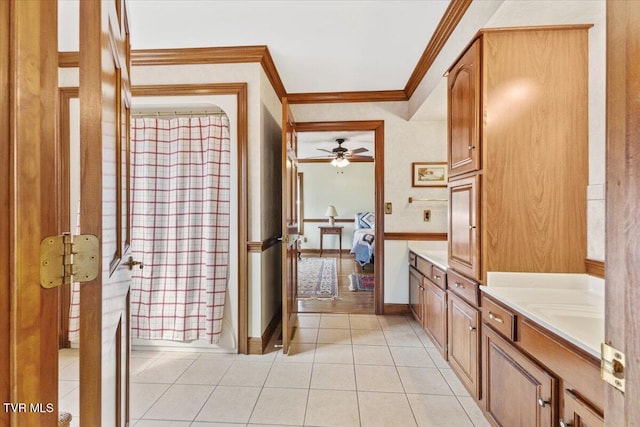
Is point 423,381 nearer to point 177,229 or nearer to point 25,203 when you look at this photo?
point 177,229

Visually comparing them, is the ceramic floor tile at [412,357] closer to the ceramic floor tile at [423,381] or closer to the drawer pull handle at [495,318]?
the ceramic floor tile at [423,381]

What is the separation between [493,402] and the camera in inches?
63.0

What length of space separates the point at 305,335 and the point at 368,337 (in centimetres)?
61

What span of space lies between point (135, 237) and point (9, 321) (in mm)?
2285

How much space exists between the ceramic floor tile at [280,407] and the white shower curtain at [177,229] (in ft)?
2.62

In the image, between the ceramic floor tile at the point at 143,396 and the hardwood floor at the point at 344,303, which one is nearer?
the ceramic floor tile at the point at 143,396

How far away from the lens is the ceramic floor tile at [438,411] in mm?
1725

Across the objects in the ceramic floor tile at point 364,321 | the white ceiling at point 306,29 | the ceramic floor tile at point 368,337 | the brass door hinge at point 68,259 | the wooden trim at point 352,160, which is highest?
the white ceiling at point 306,29

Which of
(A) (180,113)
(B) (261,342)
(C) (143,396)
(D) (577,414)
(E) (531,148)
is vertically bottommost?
(C) (143,396)

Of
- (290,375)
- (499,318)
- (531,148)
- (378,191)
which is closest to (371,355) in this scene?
(290,375)

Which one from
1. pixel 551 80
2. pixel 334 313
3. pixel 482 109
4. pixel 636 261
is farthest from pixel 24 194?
pixel 334 313

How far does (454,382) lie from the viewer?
2.12 metres

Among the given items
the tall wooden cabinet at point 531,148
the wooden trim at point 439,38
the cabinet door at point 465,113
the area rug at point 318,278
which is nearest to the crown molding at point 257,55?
the wooden trim at point 439,38

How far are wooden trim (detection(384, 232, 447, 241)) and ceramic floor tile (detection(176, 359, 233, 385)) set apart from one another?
6.87ft
